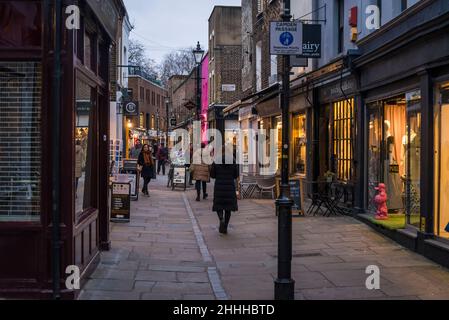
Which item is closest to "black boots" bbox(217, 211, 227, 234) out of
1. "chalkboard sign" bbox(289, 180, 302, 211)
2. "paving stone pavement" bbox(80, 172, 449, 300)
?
"paving stone pavement" bbox(80, 172, 449, 300)

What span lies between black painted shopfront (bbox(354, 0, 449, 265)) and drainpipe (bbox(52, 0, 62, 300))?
5465 millimetres

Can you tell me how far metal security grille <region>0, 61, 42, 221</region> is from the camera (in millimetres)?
6633

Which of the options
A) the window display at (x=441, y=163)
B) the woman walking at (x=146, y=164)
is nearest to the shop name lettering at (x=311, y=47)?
the window display at (x=441, y=163)

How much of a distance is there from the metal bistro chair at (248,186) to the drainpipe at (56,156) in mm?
13286

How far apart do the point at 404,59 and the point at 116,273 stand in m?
6.42

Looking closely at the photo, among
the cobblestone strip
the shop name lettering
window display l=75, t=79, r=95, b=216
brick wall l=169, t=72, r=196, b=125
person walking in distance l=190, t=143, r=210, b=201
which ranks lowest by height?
the cobblestone strip

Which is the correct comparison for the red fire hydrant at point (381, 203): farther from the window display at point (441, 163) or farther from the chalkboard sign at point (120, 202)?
the chalkboard sign at point (120, 202)

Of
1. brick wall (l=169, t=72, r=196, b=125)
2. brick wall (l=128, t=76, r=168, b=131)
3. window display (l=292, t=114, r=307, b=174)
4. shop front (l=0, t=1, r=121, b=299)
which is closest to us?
shop front (l=0, t=1, r=121, b=299)

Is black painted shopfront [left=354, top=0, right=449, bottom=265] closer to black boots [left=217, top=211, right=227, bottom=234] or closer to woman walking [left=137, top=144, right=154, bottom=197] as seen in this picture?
black boots [left=217, top=211, right=227, bottom=234]

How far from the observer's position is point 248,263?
30.3 ft

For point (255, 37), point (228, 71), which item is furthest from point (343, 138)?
point (228, 71)

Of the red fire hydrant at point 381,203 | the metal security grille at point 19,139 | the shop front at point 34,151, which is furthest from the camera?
the red fire hydrant at point 381,203

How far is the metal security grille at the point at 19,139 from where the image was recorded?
6633 millimetres

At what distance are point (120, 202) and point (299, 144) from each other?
788 cm
